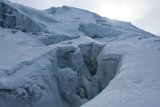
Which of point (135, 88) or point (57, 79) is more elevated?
point (135, 88)

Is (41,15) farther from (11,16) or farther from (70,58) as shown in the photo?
(70,58)

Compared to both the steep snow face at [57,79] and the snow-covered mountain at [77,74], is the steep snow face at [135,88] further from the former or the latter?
the steep snow face at [57,79]

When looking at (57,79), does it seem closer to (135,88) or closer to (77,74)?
(77,74)

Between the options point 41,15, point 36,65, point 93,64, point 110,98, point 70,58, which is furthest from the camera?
point 41,15

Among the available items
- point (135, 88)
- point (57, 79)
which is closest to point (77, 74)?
point (57, 79)

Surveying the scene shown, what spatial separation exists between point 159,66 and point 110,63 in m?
5.97

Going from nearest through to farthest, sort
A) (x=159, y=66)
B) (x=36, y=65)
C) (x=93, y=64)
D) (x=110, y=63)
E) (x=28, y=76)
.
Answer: (x=159, y=66) < (x=28, y=76) < (x=36, y=65) < (x=110, y=63) < (x=93, y=64)

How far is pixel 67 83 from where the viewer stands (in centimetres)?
1825

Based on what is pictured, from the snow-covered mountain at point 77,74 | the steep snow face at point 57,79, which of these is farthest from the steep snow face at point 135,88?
the steep snow face at point 57,79

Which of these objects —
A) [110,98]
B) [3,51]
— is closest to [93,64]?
[3,51]

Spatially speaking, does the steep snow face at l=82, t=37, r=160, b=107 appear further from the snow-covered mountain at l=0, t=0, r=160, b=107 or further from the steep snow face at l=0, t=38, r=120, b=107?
the steep snow face at l=0, t=38, r=120, b=107

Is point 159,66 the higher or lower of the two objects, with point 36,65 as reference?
higher

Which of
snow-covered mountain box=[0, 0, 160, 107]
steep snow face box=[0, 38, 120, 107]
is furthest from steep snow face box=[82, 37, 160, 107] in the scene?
steep snow face box=[0, 38, 120, 107]

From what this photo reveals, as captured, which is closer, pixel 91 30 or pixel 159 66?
pixel 159 66
